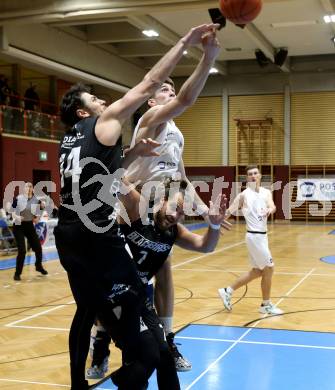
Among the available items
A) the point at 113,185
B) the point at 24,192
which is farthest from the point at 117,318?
the point at 24,192

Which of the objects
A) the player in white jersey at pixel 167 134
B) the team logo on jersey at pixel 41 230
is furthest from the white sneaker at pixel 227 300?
the team logo on jersey at pixel 41 230

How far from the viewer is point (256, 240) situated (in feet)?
25.8

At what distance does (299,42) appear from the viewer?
2288 centimetres

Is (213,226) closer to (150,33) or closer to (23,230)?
(23,230)

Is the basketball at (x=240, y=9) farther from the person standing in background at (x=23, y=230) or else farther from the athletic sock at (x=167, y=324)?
the person standing in background at (x=23, y=230)

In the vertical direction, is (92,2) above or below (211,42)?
above

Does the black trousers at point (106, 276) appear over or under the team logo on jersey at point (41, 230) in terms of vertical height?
over

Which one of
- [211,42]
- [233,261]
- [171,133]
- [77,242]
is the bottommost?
[233,261]

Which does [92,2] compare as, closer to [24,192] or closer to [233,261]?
[24,192]

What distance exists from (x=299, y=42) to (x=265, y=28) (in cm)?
296

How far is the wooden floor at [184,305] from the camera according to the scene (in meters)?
5.62

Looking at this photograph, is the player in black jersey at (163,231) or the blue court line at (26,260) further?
the blue court line at (26,260)

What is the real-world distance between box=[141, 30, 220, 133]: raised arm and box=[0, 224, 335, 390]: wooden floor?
2.49 meters

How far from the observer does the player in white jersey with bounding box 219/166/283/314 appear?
304 inches
